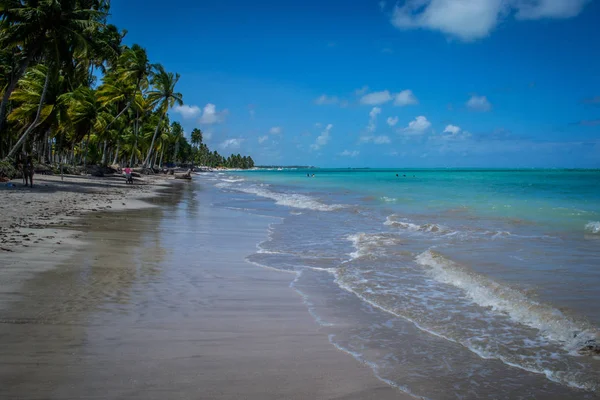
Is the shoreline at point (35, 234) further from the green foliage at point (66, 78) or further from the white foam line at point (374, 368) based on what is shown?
the green foliage at point (66, 78)

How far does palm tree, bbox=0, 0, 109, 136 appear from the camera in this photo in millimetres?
21266

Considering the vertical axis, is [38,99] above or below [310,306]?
above

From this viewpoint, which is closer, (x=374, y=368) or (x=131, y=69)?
(x=374, y=368)

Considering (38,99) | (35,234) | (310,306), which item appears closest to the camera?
(310,306)

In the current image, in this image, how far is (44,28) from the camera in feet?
72.6

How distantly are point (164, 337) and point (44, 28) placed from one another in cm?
2378

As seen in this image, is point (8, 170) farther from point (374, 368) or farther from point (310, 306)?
point (374, 368)

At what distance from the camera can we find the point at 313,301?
5922 millimetres

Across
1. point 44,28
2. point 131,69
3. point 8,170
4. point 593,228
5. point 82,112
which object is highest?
point 131,69

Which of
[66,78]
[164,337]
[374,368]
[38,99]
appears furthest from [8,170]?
[374,368]

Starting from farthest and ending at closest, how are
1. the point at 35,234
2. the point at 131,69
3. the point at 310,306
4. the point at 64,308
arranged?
1. the point at 131,69
2. the point at 35,234
3. the point at 310,306
4. the point at 64,308

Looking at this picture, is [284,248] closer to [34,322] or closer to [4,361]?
[34,322]

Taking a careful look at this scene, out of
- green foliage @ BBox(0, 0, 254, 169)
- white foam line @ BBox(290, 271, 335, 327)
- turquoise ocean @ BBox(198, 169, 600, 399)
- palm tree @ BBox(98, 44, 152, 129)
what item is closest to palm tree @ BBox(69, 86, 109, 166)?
green foliage @ BBox(0, 0, 254, 169)

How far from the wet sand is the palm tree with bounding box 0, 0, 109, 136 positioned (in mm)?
19193
